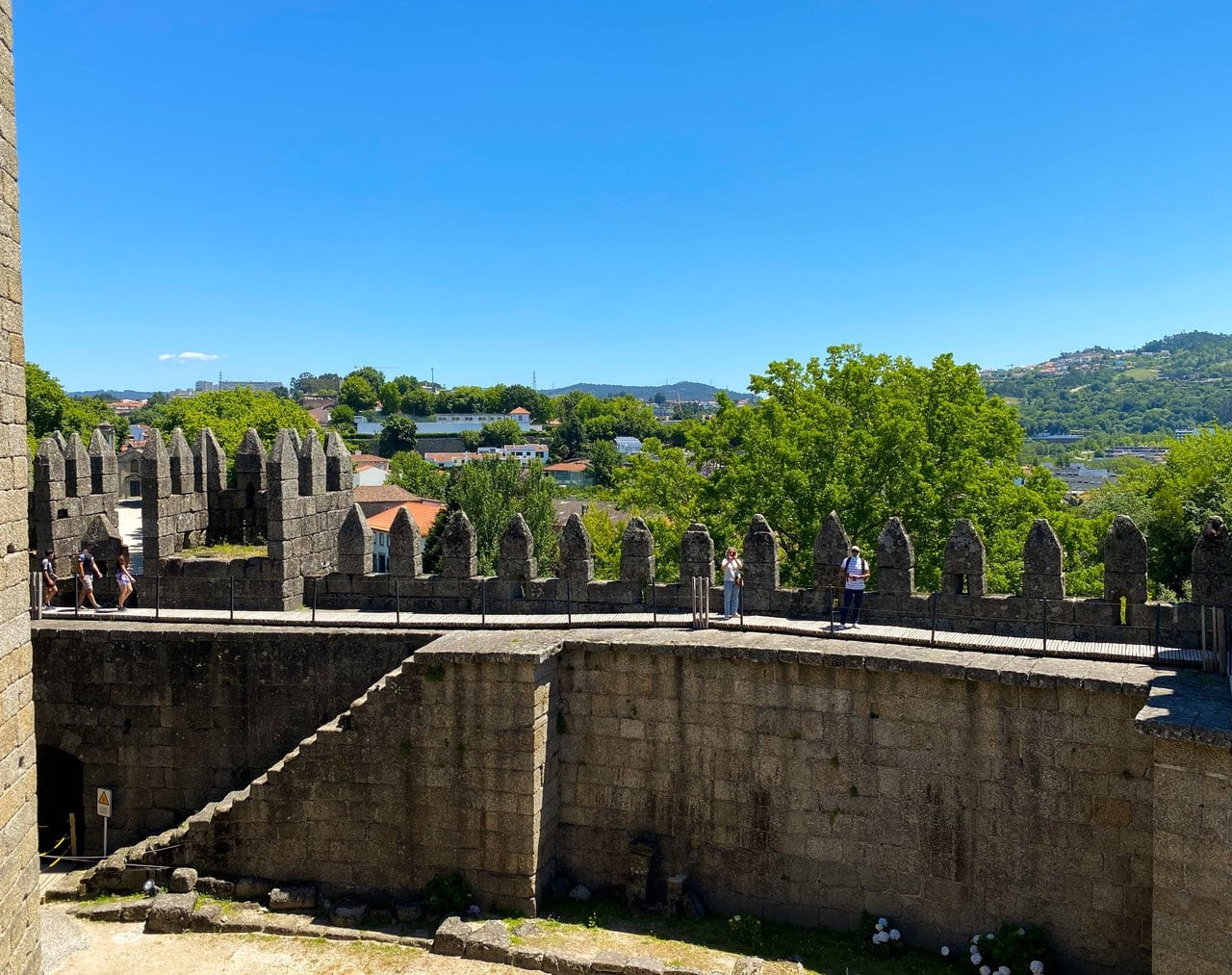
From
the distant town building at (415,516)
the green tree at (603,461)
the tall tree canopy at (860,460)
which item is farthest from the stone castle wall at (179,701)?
the green tree at (603,461)

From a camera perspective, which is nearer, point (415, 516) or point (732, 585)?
point (732, 585)

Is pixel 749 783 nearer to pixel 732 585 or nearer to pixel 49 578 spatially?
pixel 732 585

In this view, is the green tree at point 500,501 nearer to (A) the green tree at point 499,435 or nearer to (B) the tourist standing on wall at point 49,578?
(B) the tourist standing on wall at point 49,578

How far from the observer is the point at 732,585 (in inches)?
548

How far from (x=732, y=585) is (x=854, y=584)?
5.22 feet

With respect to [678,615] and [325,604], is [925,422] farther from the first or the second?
[325,604]

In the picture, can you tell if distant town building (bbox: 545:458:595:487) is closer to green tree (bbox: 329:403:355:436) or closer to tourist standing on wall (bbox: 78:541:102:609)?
green tree (bbox: 329:403:355:436)

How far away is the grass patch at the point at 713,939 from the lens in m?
11.3

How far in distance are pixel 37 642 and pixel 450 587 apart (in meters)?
5.63

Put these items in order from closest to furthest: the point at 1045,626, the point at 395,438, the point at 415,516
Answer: the point at 1045,626 → the point at 415,516 → the point at 395,438

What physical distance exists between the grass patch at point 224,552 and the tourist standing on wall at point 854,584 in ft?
27.1

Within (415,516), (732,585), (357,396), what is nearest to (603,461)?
(357,396)

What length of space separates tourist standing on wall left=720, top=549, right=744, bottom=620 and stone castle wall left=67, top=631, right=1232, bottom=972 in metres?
0.93

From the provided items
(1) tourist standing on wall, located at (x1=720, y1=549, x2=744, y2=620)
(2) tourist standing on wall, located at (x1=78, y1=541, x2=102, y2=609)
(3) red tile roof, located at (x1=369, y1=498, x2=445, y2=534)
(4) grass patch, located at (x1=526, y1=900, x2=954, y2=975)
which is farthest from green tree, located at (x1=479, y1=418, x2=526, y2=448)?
(4) grass patch, located at (x1=526, y1=900, x2=954, y2=975)
